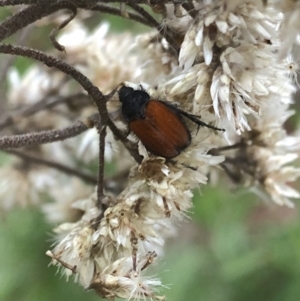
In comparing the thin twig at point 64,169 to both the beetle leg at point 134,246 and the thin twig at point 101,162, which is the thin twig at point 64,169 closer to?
the thin twig at point 101,162

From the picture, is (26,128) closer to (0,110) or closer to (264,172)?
(0,110)

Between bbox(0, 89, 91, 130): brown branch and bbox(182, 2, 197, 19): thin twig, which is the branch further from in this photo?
bbox(0, 89, 91, 130): brown branch

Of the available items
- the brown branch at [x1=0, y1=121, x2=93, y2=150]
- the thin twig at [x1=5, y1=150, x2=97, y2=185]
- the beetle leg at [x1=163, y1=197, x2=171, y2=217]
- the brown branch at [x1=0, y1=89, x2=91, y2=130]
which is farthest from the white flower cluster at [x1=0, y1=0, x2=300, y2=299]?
the brown branch at [x1=0, y1=89, x2=91, y2=130]

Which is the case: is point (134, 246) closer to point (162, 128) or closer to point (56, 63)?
point (162, 128)

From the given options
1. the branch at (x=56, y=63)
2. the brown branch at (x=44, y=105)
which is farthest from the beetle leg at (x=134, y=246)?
the brown branch at (x=44, y=105)

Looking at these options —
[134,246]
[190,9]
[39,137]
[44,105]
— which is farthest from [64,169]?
[190,9]
